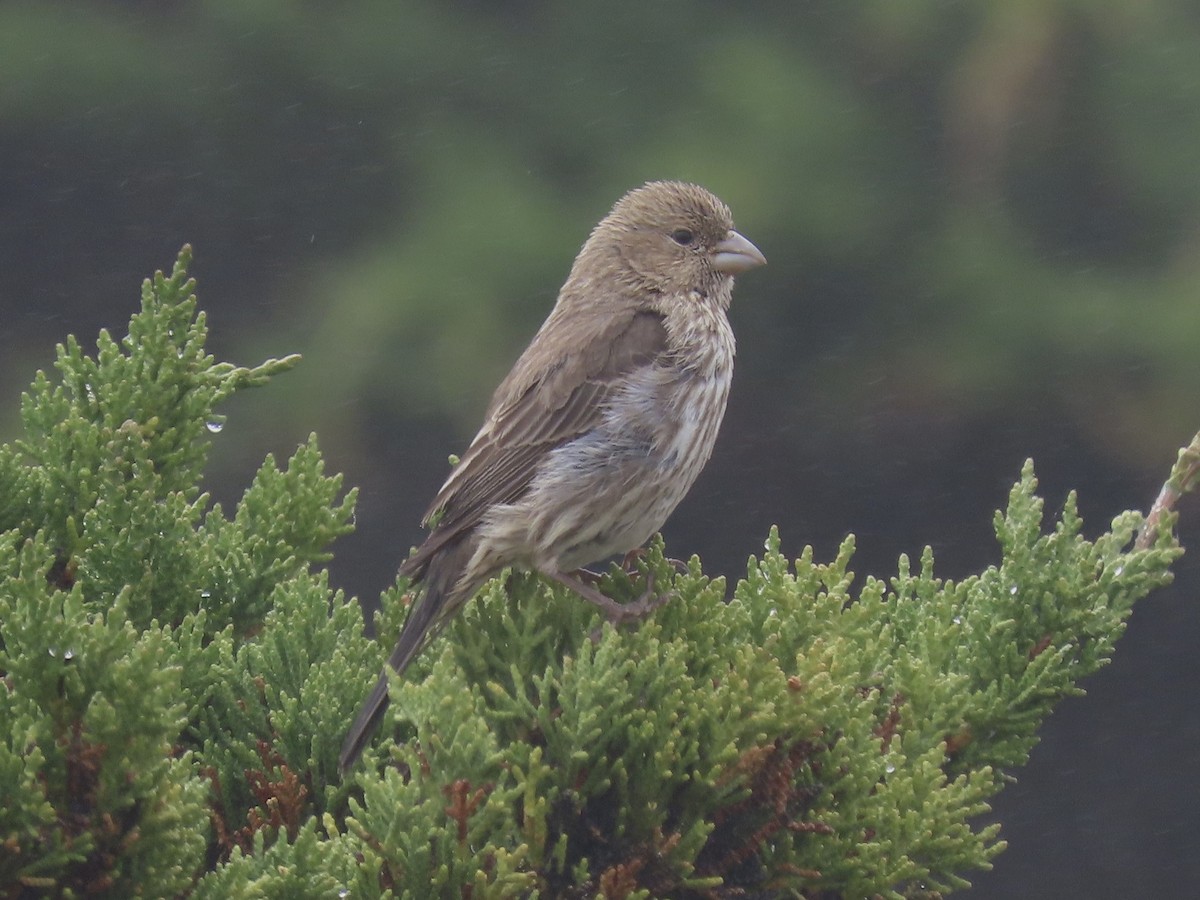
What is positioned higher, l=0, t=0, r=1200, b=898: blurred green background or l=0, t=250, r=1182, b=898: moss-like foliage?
l=0, t=0, r=1200, b=898: blurred green background

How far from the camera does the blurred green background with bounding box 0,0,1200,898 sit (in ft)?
22.1

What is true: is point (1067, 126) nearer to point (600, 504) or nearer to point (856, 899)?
point (600, 504)

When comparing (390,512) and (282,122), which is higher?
(282,122)

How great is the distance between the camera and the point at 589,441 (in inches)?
151

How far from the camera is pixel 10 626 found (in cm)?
209

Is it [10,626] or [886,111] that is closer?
[10,626]

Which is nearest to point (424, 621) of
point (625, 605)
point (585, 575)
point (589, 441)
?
point (625, 605)

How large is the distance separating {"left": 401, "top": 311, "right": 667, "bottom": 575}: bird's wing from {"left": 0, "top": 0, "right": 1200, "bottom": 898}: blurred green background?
246 cm

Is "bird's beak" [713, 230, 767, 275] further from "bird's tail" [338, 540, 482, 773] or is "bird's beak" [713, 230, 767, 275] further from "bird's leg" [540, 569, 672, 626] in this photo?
"bird's leg" [540, 569, 672, 626]

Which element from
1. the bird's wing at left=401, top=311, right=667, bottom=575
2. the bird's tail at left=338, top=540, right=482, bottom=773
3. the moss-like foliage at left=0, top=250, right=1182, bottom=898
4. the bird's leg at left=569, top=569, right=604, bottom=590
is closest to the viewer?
the moss-like foliage at left=0, top=250, right=1182, bottom=898

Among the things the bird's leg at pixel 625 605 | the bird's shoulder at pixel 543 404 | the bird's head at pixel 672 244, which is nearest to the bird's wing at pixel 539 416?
the bird's shoulder at pixel 543 404

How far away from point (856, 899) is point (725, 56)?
17.8 feet

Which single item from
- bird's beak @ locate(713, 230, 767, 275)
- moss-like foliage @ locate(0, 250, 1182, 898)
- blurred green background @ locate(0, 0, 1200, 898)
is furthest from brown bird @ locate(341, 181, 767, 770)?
blurred green background @ locate(0, 0, 1200, 898)

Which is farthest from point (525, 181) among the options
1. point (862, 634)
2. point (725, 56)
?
point (862, 634)
